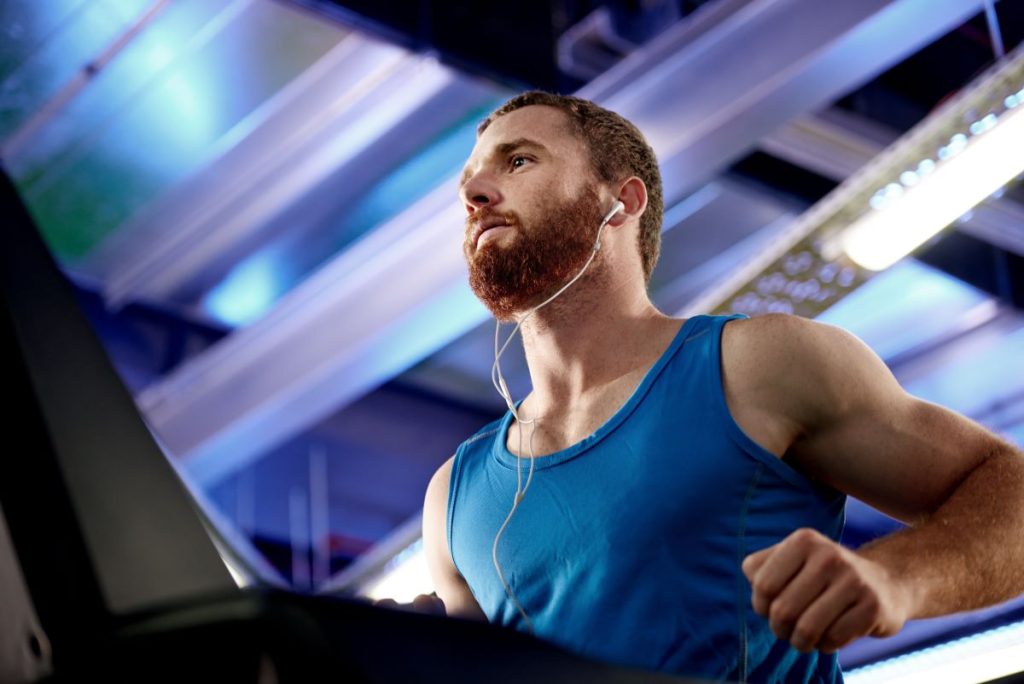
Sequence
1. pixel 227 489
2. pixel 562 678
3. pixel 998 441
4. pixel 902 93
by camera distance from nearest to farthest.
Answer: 1. pixel 562 678
2. pixel 998 441
3. pixel 902 93
4. pixel 227 489

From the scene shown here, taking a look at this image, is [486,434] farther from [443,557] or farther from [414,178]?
[414,178]

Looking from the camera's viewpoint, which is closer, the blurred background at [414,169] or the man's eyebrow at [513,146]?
the man's eyebrow at [513,146]

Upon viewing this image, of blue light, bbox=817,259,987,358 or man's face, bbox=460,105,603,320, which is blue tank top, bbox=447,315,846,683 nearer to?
man's face, bbox=460,105,603,320

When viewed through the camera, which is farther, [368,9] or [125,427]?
[368,9]

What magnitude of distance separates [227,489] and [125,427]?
15.3 feet

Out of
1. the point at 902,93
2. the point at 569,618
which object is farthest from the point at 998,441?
the point at 902,93

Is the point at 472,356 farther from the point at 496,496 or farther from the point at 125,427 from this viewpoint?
the point at 125,427

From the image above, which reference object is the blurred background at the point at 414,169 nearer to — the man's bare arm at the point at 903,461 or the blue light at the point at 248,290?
the blue light at the point at 248,290

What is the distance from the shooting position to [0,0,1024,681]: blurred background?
8.80 ft

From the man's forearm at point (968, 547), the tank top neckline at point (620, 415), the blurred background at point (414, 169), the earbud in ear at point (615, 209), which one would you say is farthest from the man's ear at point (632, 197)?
the blurred background at point (414, 169)

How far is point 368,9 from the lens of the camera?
2855 mm

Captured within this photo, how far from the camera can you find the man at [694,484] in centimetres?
123

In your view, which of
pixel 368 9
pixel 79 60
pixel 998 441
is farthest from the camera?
pixel 79 60

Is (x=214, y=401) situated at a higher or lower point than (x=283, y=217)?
lower
